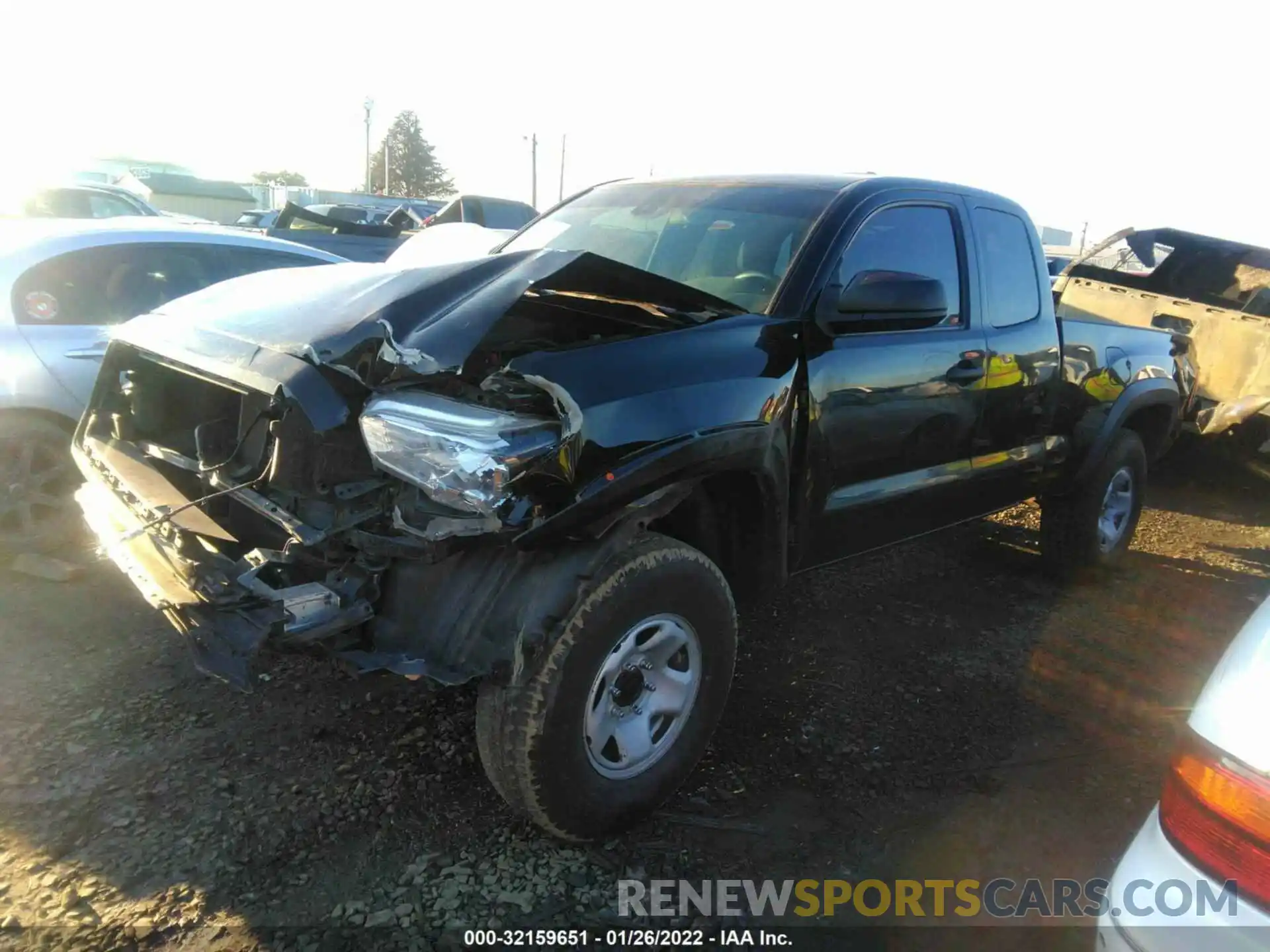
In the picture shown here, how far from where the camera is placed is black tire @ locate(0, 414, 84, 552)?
13.9ft

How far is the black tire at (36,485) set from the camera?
13.9ft

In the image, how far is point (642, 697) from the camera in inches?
110

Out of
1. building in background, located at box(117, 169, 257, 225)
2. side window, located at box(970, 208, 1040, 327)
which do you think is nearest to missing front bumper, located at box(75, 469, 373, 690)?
side window, located at box(970, 208, 1040, 327)

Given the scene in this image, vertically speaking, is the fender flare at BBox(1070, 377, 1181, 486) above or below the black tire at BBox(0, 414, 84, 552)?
above

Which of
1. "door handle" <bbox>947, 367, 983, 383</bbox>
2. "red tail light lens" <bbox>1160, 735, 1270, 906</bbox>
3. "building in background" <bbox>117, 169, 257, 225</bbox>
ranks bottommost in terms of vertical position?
"building in background" <bbox>117, 169, 257, 225</bbox>

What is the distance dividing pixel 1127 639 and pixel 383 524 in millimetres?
3794

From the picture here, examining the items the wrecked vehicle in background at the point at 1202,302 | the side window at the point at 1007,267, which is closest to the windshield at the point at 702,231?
the side window at the point at 1007,267

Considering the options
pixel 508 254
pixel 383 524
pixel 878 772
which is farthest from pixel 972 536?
pixel 383 524

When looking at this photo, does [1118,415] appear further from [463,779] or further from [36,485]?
[36,485]

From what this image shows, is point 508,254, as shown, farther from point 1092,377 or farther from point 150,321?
point 1092,377

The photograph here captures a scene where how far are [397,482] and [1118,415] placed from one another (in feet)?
13.1

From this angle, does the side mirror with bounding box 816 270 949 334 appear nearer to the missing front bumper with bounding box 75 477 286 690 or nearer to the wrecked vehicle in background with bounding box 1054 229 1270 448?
the missing front bumper with bounding box 75 477 286 690

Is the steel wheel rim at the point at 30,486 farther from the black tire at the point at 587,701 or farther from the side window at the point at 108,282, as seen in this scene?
the black tire at the point at 587,701

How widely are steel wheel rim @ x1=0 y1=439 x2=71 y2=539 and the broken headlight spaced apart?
2775 mm
